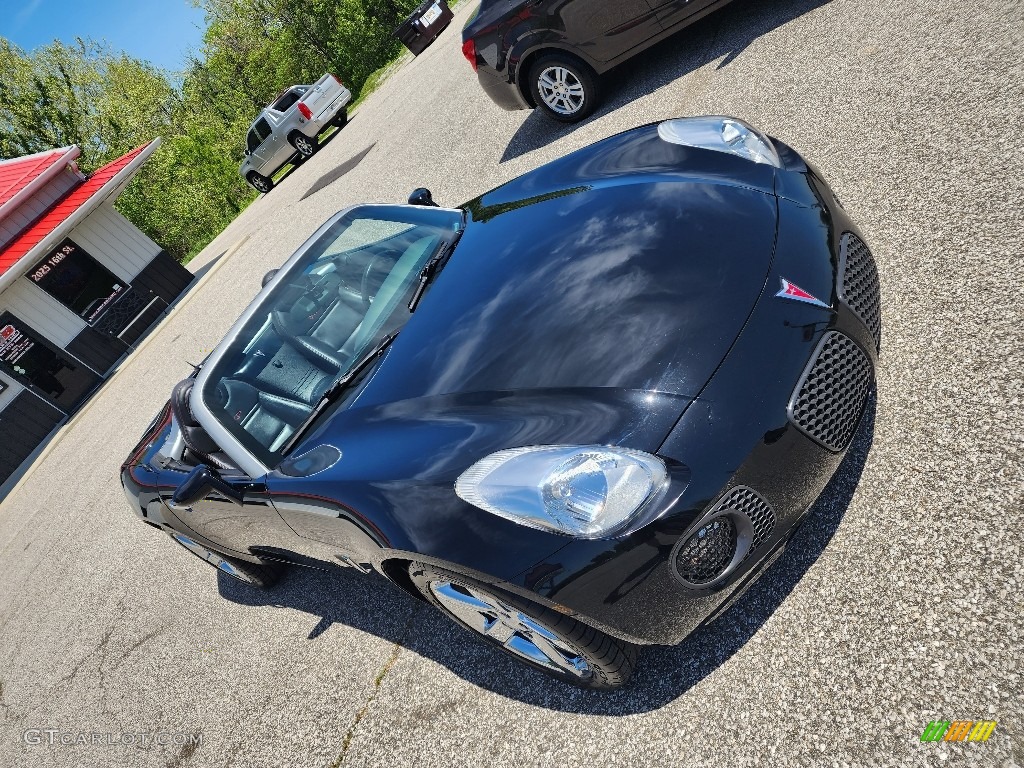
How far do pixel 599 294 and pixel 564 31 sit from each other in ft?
15.5

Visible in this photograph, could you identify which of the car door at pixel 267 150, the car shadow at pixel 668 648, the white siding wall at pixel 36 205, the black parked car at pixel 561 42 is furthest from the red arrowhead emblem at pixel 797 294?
the car door at pixel 267 150

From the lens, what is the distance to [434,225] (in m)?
3.84

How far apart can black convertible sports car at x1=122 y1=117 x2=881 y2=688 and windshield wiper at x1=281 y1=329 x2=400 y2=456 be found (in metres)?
0.01

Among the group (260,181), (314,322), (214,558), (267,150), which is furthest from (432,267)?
(260,181)

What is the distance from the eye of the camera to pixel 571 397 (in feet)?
7.89

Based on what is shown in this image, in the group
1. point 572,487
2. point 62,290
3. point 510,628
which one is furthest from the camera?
point 62,290

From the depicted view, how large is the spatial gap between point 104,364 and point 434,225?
11.3 metres

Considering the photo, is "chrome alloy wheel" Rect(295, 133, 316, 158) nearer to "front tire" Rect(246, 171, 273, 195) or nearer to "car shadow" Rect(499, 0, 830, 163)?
"front tire" Rect(246, 171, 273, 195)

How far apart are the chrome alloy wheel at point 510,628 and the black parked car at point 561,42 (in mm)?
5487

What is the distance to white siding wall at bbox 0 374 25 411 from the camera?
1180 centimetres

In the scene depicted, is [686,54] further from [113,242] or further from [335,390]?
[113,242]

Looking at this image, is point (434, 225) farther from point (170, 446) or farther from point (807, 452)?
point (807, 452)

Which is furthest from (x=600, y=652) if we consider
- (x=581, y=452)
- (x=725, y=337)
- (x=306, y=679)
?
(x=306, y=679)

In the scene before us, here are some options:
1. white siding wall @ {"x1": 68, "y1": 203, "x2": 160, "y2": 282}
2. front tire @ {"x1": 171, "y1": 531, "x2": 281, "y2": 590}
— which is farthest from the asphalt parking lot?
white siding wall @ {"x1": 68, "y1": 203, "x2": 160, "y2": 282}
